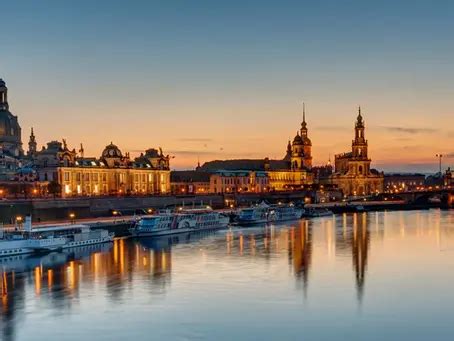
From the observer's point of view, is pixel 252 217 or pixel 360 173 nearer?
pixel 252 217

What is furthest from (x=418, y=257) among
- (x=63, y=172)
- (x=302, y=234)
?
(x=63, y=172)

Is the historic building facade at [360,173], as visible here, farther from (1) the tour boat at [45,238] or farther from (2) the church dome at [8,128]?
(1) the tour boat at [45,238]

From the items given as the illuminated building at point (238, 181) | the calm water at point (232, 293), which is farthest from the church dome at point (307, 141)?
the calm water at point (232, 293)

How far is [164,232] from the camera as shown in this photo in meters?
64.8

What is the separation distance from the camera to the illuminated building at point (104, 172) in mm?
88125

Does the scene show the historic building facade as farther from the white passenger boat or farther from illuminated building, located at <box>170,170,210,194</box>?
the white passenger boat

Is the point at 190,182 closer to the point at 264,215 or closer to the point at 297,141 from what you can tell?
the point at 264,215

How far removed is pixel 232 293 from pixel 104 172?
64984 mm

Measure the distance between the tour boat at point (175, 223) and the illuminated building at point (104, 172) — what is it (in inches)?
812

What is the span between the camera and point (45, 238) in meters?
50.7

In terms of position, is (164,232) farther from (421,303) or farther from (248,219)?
(421,303)

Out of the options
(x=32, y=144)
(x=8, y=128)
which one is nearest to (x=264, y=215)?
(x=8, y=128)

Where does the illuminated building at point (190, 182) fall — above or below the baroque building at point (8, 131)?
below

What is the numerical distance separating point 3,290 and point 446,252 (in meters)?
31.2
